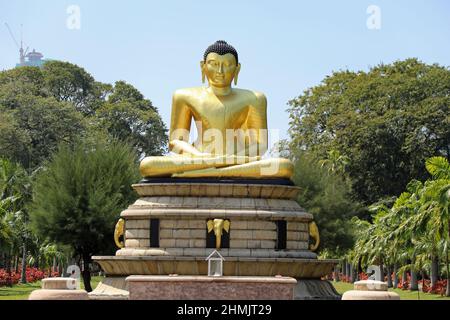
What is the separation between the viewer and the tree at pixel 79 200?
1384 inches

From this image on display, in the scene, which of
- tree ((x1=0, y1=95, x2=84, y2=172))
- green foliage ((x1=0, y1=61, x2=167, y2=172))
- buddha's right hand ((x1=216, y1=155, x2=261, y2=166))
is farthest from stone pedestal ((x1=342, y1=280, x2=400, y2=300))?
tree ((x1=0, y1=95, x2=84, y2=172))

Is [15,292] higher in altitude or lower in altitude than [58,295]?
lower

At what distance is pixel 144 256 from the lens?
26438mm

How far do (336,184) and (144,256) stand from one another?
26.0 meters

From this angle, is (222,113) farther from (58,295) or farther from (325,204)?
(325,204)

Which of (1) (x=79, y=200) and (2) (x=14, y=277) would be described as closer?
(1) (x=79, y=200)

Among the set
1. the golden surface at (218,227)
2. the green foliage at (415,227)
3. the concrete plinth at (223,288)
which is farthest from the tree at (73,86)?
the concrete plinth at (223,288)

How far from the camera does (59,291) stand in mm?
19672

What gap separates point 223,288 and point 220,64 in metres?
10.3

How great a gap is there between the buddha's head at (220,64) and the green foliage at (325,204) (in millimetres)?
15179

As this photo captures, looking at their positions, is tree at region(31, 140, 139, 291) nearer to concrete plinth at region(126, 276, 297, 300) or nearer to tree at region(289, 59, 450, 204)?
concrete plinth at region(126, 276, 297, 300)

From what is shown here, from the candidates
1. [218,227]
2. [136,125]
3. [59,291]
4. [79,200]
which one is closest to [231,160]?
[218,227]

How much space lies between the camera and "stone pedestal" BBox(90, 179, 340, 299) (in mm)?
26406
